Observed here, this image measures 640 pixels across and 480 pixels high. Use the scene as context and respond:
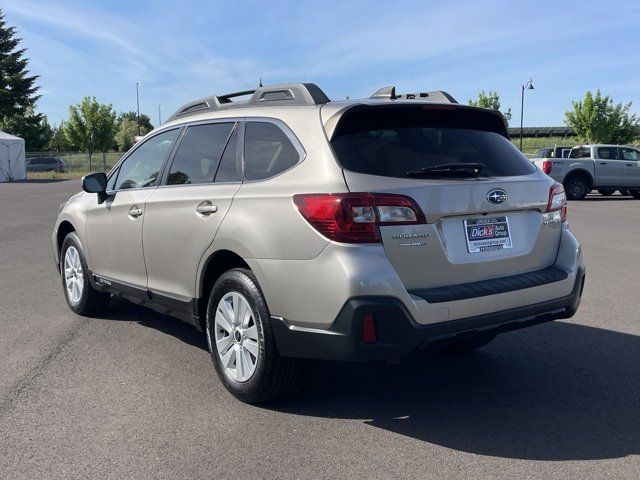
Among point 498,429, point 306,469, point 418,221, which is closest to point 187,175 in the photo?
point 418,221

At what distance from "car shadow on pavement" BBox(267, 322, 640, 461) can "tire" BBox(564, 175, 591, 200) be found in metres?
19.1

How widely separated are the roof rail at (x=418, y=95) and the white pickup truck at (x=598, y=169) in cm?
1930

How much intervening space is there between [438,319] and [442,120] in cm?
128

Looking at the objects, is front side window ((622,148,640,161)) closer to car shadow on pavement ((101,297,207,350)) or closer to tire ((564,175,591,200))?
tire ((564,175,591,200))

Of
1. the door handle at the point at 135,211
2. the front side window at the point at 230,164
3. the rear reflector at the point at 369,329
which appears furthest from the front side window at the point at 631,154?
the rear reflector at the point at 369,329

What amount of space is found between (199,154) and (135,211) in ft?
2.71

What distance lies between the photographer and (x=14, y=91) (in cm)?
6725

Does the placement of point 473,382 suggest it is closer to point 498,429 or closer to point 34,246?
point 498,429

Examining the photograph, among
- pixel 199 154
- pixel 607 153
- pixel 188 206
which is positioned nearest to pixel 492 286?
pixel 188 206

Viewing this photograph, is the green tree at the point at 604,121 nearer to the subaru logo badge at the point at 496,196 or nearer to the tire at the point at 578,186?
the tire at the point at 578,186

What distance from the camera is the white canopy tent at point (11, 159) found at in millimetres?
43938

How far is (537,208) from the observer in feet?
13.2

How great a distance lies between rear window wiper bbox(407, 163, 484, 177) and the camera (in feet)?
11.8

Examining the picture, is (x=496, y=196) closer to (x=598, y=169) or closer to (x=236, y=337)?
(x=236, y=337)
